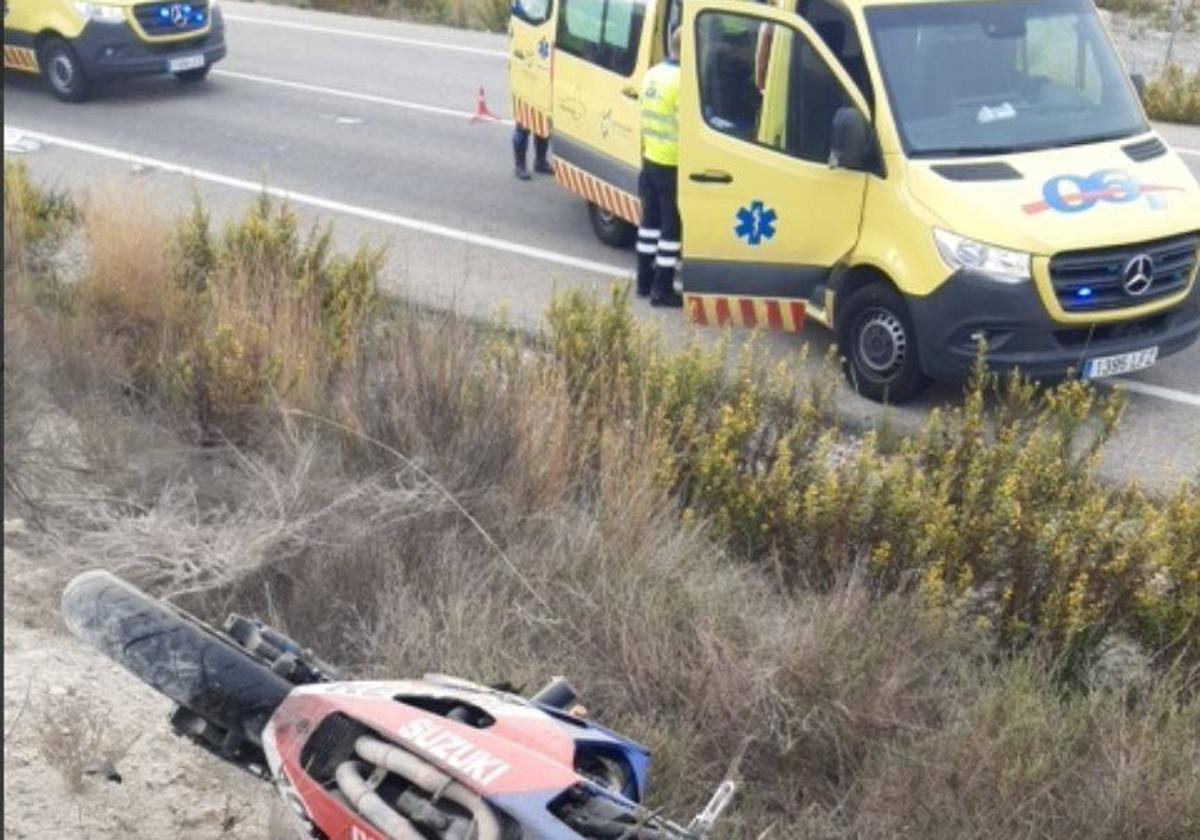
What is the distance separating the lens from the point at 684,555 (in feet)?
20.0

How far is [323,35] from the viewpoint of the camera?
22.7 m

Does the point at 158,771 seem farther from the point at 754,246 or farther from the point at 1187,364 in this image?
the point at 1187,364

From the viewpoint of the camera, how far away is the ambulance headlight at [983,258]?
29.4 feet

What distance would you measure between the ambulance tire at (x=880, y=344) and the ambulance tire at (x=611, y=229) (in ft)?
10.7

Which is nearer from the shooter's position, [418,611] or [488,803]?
[488,803]

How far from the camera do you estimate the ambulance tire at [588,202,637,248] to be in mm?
12755

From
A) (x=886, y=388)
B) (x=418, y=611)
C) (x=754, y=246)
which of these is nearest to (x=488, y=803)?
(x=418, y=611)

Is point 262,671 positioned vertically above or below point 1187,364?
above

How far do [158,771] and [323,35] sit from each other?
1849 centimetres

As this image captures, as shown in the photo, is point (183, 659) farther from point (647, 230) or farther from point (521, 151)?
point (521, 151)

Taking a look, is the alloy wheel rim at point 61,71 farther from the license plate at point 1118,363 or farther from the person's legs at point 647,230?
the license plate at point 1118,363

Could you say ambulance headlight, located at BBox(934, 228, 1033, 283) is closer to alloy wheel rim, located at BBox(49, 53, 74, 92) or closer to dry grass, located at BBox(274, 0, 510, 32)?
alloy wheel rim, located at BBox(49, 53, 74, 92)

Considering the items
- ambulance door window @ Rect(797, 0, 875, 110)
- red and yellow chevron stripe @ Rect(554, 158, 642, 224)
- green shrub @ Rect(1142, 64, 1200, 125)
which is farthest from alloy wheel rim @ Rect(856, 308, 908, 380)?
green shrub @ Rect(1142, 64, 1200, 125)

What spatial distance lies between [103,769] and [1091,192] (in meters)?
6.08
